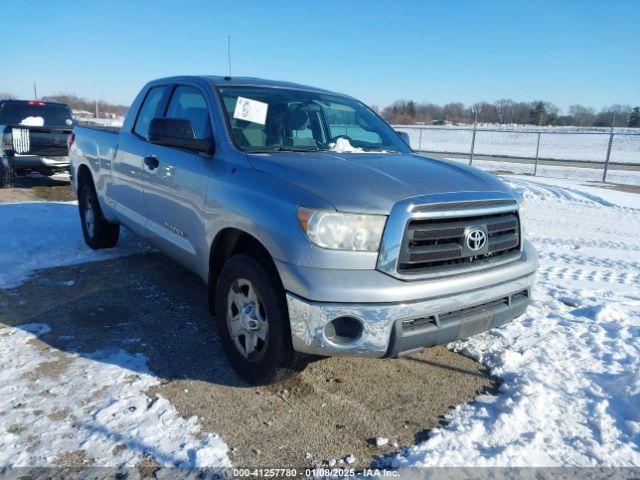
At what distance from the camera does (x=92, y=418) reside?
9.13ft

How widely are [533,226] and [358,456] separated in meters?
6.50

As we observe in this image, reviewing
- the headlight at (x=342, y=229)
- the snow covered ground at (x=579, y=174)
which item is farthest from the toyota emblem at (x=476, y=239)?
the snow covered ground at (x=579, y=174)

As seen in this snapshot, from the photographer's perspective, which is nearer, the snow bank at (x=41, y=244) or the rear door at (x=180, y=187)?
the rear door at (x=180, y=187)

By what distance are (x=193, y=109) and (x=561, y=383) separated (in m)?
3.29

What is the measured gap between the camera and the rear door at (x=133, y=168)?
4516mm

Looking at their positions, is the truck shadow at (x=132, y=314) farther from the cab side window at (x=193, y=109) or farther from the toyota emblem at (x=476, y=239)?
the toyota emblem at (x=476, y=239)

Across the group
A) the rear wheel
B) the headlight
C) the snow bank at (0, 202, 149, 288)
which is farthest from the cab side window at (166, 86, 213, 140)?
the rear wheel

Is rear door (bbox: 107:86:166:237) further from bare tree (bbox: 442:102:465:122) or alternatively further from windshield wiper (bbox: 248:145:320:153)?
bare tree (bbox: 442:102:465:122)

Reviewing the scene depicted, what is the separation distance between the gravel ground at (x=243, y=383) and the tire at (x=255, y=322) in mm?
173

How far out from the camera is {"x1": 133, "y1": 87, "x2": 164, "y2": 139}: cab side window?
4.66 meters

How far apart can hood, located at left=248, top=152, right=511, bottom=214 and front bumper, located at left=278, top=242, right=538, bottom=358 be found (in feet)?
1.34

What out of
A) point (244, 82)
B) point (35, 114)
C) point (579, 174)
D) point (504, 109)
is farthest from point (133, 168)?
point (504, 109)

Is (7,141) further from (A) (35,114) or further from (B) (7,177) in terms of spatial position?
(A) (35,114)

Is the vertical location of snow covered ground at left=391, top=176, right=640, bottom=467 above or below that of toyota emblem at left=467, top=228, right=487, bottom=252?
below
